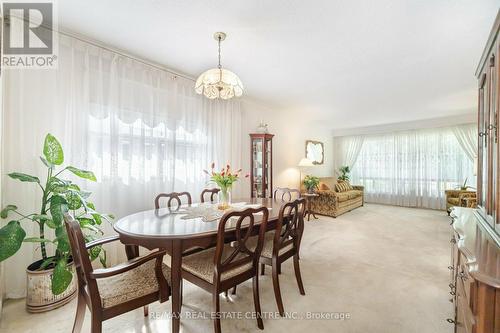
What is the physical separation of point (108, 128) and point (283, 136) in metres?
3.82

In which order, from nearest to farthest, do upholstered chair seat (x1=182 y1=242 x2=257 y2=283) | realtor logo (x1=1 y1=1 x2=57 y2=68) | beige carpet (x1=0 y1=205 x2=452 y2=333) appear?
upholstered chair seat (x1=182 y1=242 x2=257 y2=283) → beige carpet (x1=0 y1=205 x2=452 y2=333) → realtor logo (x1=1 y1=1 x2=57 y2=68)

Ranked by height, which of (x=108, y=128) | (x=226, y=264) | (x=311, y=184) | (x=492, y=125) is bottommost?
(x=226, y=264)

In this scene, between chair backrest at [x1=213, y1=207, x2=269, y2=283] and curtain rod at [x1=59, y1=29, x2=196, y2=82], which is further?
curtain rod at [x1=59, y1=29, x2=196, y2=82]

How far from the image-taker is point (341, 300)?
195 cm

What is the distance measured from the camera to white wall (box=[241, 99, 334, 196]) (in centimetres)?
434

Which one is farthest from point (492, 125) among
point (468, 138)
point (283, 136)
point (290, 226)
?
point (468, 138)

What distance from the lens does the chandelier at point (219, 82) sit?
2.11 m

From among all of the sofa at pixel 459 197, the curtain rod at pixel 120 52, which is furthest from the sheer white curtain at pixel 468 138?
the curtain rod at pixel 120 52

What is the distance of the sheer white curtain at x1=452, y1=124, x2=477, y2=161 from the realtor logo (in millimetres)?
8076

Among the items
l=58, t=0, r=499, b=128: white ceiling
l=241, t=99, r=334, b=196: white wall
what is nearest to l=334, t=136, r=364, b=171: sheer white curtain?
l=241, t=99, r=334, b=196: white wall

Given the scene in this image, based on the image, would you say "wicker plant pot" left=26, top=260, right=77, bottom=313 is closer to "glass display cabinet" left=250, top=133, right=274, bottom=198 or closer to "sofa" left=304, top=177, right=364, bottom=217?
"glass display cabinet" left=250, top=133, right=274, bottom=198

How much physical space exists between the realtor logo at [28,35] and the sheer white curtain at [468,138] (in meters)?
8.08

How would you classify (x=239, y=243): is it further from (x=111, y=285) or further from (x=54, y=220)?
(x=54, y=220)

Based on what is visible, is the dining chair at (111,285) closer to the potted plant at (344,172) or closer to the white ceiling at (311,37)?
the white ceiling at (311,37)
